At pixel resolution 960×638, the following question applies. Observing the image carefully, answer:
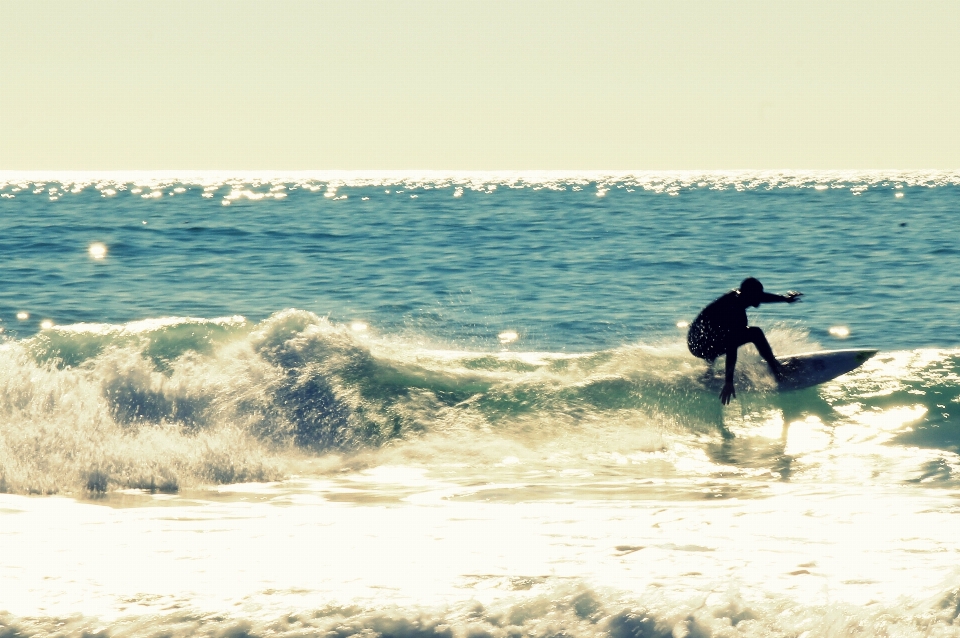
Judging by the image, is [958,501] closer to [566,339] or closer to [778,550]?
[778,550]

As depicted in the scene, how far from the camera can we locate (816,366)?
11.5 metres

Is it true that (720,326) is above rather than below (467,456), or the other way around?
above

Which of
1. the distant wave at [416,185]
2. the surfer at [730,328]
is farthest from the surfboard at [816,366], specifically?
the distant wave at [416,185]

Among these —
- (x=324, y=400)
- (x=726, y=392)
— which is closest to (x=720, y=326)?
(x=726, y=392)

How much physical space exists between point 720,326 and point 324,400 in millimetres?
4672

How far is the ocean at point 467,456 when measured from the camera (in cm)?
490

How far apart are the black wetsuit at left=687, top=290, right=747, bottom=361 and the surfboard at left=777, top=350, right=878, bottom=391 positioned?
1.17m

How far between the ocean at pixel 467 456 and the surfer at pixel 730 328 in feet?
2.00

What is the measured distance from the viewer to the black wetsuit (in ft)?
34.3

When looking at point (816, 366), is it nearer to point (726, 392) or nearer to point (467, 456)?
point (726, 392)

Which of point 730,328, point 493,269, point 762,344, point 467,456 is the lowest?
point 467,456

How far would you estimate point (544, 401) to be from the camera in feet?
36.4

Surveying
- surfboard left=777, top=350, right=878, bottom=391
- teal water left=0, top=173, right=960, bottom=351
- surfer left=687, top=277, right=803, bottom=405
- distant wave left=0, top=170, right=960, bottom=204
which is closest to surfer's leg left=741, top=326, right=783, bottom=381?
surfer left=687, top=277, right=803, bottom=405

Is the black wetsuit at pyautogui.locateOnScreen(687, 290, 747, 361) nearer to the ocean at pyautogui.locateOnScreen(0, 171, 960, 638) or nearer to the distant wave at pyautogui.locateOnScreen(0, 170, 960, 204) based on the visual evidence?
the ocean at pyautogui.locateOnScreen(0, 171, 960, 638)
